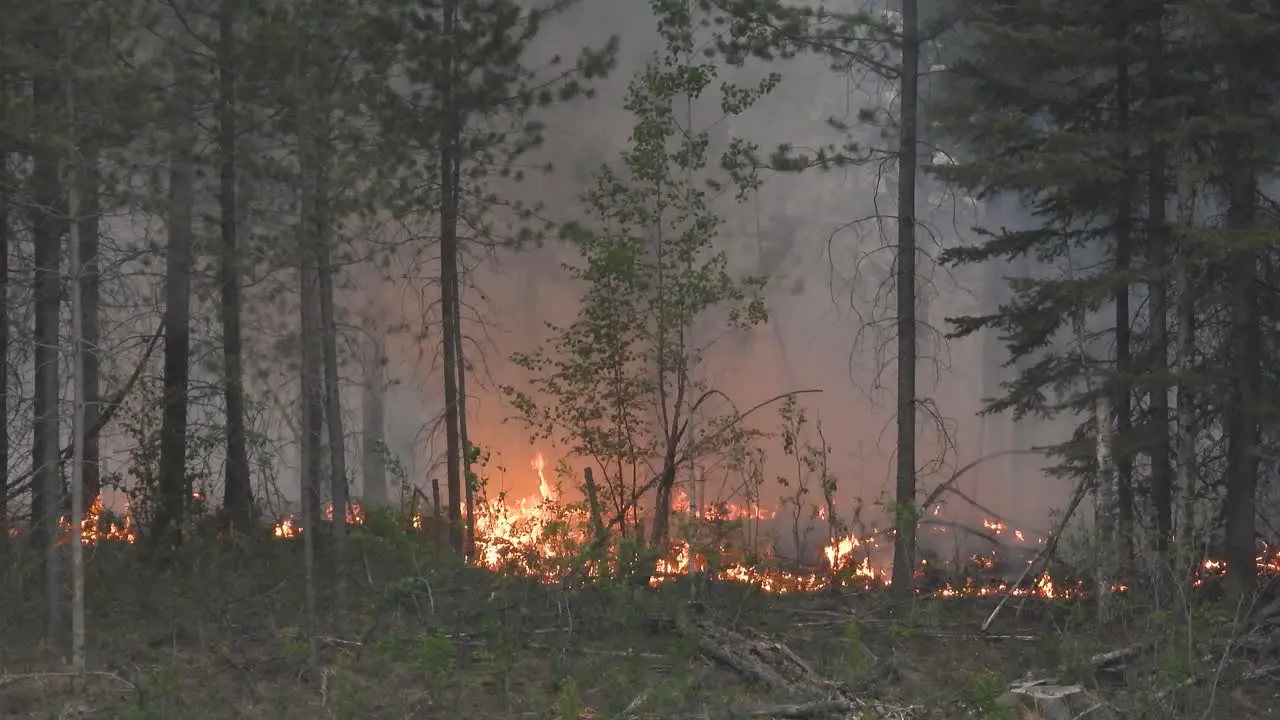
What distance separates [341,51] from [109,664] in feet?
18.3

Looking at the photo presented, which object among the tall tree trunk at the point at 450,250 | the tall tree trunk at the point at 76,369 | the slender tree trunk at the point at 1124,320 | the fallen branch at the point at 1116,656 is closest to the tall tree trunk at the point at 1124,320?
the slender tree trunk at the point at 1124,320

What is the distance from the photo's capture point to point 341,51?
1080cm

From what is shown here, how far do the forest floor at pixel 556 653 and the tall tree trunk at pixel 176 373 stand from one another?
1.86 feet

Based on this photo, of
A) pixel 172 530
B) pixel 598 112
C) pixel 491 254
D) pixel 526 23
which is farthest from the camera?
pixel 598 112

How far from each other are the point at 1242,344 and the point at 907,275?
11.5ft

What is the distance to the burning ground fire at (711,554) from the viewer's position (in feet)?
39.5

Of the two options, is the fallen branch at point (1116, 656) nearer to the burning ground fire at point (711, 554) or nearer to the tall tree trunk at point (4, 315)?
the burning ground fire at point (711, 554)

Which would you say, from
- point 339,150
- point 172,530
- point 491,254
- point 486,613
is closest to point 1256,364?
point 486,613

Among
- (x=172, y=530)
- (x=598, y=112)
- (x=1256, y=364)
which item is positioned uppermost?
(x=598, y=112)

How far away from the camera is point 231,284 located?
41.0 ft

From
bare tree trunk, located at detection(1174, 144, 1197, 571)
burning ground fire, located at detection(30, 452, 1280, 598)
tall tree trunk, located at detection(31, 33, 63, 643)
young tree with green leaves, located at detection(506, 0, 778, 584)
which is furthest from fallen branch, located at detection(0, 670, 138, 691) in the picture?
bare tree trunk, located at detection(1174, 144, 1197, 571)

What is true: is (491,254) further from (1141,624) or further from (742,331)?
(1141,624)

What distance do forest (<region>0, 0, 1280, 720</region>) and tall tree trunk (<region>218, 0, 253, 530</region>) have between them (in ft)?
0.22

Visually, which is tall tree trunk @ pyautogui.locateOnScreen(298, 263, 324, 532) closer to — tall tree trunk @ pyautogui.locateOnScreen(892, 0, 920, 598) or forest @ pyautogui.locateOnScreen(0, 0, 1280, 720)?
A: forest @ pyautogui.locateOnScreen(0, 0, 1280, 720)
